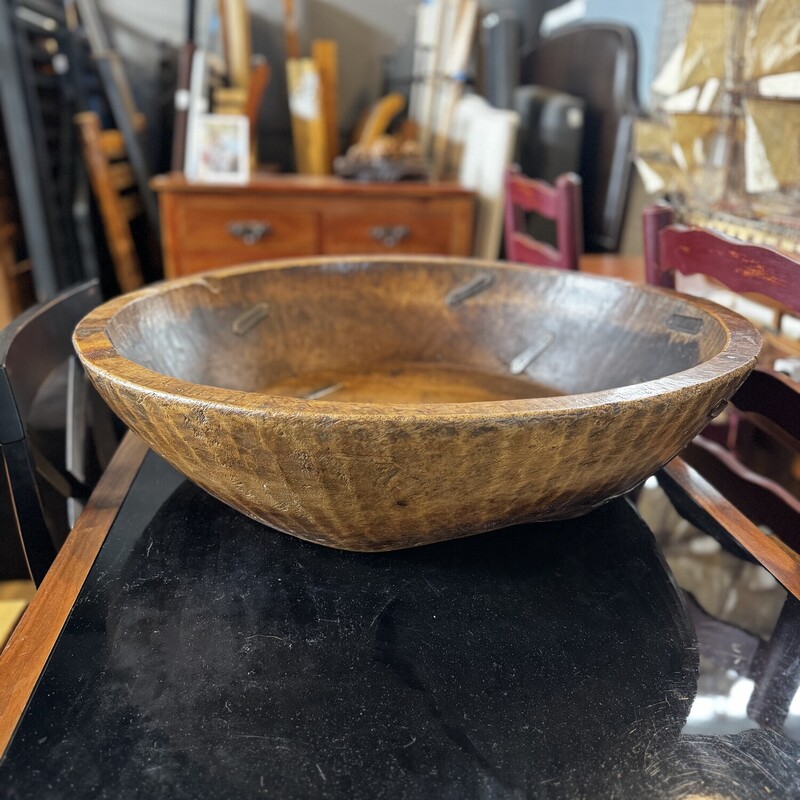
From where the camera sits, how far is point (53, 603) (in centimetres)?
44

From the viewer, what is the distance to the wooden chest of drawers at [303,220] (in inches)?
74.4

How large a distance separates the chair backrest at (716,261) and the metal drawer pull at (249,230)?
1.25 meters

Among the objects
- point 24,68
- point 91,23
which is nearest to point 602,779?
point 24,68

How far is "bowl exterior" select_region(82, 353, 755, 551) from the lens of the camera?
37 cm

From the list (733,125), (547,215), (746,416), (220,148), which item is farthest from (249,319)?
(220,148)

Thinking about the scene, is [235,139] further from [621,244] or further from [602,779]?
[602,779]

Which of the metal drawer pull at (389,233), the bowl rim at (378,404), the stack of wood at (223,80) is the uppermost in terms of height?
the stack of wood at (223,80)

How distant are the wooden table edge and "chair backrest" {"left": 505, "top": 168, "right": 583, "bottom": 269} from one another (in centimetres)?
87

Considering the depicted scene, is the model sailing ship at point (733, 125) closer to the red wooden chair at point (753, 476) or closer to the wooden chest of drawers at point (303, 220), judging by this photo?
the red wooden chair at point (753, 476)

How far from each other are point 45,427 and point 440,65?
1.79 m

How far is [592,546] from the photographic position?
1.73ft

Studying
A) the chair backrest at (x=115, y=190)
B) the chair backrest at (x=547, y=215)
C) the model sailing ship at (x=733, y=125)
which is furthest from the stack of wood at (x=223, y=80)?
the model sailing ship at (x=733, y=125)

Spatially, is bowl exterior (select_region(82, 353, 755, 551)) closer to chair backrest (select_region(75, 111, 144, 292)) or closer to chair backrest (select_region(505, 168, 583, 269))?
chair backrest (select_region(505, 168, 583, 269))

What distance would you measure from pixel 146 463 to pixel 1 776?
333 mm
